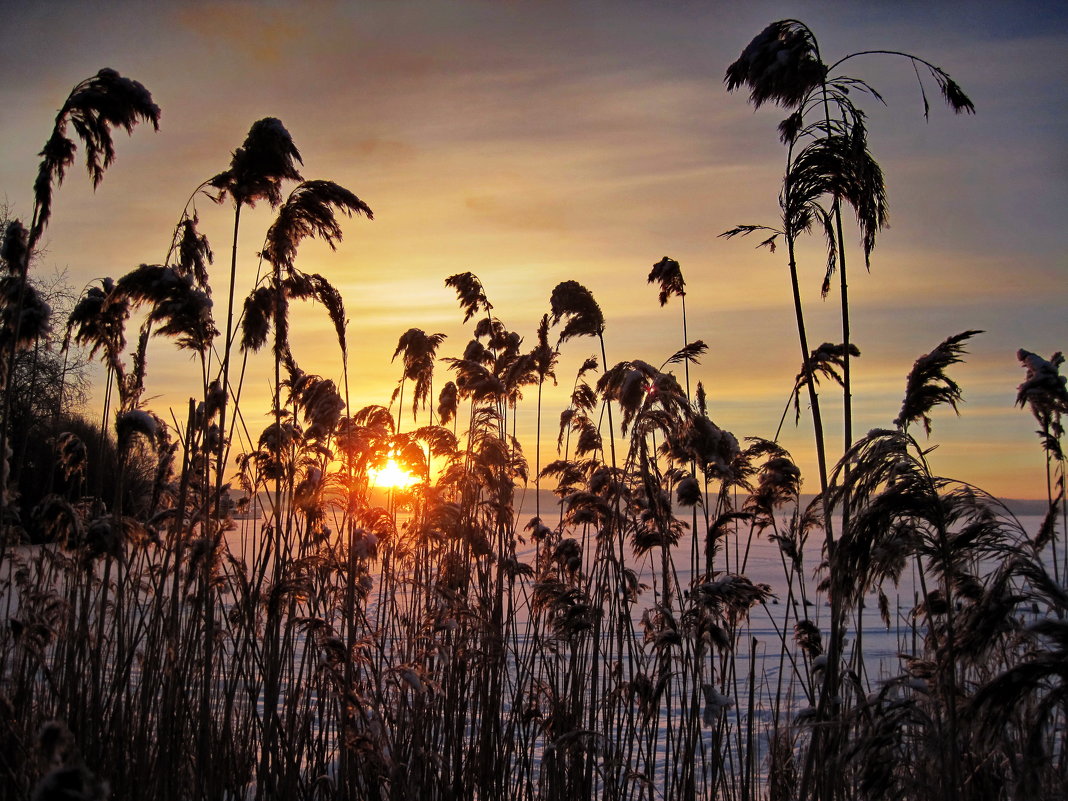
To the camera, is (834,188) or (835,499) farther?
(834,188)

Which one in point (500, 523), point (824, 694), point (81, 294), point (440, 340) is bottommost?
point (824, 694)

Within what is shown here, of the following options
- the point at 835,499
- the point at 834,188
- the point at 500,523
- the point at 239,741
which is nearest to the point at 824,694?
the point at 835,499

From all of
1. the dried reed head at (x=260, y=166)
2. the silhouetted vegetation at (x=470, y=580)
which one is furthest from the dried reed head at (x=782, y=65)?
the dried reed head at (x=260, y=166)

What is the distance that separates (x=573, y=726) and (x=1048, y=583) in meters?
3.06

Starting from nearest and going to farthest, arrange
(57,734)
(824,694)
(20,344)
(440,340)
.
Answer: (57,734)
(824,694)
(20,344)
(440,340)

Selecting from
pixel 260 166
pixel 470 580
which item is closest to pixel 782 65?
pixel 260 166

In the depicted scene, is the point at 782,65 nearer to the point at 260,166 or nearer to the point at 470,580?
the point at 260,166

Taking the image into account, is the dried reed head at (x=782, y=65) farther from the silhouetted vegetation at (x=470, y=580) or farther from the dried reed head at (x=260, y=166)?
the dried reed head at (x=260, y=166)

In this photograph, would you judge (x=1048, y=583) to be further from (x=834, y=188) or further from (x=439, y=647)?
(x=439, y=647)

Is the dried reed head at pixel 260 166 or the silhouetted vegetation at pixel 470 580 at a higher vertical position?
the dried reed head at pixel 260 166

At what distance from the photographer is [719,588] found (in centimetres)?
393

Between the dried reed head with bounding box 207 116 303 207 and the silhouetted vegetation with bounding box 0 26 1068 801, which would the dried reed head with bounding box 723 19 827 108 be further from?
the dried reed head with bounding box 207 116 303 207

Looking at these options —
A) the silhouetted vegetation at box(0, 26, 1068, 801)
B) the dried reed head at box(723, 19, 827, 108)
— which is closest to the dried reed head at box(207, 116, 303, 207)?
the silhouetted vegetation at box(0, 26, 1068, 801)

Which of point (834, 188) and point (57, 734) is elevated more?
point (834, 188)
